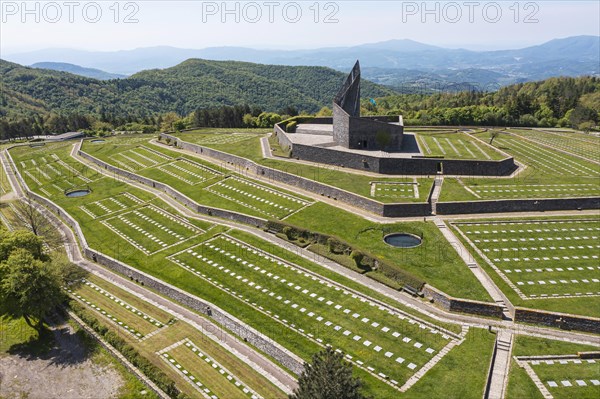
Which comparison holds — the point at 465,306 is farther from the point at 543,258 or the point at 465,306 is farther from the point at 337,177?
the point at 337,177

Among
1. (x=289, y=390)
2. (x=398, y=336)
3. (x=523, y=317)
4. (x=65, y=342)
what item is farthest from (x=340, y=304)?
(x=65, y=342)

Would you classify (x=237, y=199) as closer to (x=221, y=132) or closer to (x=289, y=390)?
(x=289, y=390)

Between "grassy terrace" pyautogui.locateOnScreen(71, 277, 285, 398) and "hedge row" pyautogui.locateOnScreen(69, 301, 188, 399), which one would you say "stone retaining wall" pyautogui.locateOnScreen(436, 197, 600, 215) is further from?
"hedge row" pyautogui.locateOnScreen(69, 301, 188, 399)

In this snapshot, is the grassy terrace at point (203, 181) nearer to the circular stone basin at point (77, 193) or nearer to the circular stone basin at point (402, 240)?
the circular stone basin at point (77, 193)

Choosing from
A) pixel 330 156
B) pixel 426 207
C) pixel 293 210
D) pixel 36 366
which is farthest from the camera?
pixel 330 156

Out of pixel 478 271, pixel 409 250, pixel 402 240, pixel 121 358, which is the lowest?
pixel 121 358

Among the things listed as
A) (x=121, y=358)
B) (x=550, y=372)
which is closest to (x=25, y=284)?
(x=121, y=358)

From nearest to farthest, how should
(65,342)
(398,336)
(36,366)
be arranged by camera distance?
(398,336) < (36,366) < (65,342)
